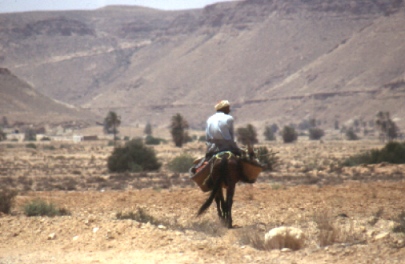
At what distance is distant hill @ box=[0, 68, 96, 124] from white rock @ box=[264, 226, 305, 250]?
122981 mm

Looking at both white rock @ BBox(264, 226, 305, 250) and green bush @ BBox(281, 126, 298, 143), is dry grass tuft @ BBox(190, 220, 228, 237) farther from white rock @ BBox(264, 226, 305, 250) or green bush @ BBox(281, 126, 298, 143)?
green bush @ BBox(281, 126, 298, 143)

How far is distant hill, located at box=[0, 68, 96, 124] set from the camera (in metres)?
133

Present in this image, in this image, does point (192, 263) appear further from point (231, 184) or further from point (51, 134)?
point (51, 134)

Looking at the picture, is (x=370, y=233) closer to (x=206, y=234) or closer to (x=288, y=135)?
(x=206, y=234)

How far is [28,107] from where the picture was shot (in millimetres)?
137875

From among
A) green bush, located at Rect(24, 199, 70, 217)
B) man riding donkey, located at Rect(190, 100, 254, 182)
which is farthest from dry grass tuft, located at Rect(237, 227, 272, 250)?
green bush, located at Rect(24, 199, 70, 217)

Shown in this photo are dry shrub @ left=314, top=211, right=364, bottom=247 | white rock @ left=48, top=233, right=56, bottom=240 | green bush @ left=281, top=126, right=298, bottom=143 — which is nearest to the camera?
dry shrub @ left=314, top=211, right=364, bottom=247

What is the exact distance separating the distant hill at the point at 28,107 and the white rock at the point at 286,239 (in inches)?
4842

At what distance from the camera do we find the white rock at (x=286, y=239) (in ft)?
34.5

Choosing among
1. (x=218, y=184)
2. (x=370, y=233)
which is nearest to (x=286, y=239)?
(x=370, y=233)

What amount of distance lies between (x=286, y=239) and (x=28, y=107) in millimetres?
130988

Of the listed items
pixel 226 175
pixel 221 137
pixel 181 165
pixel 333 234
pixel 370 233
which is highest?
pixel 221 137

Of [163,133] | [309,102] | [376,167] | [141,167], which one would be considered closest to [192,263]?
[376,167]

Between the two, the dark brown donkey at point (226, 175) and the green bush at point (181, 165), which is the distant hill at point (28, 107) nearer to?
the green bush at point (181, 165)
